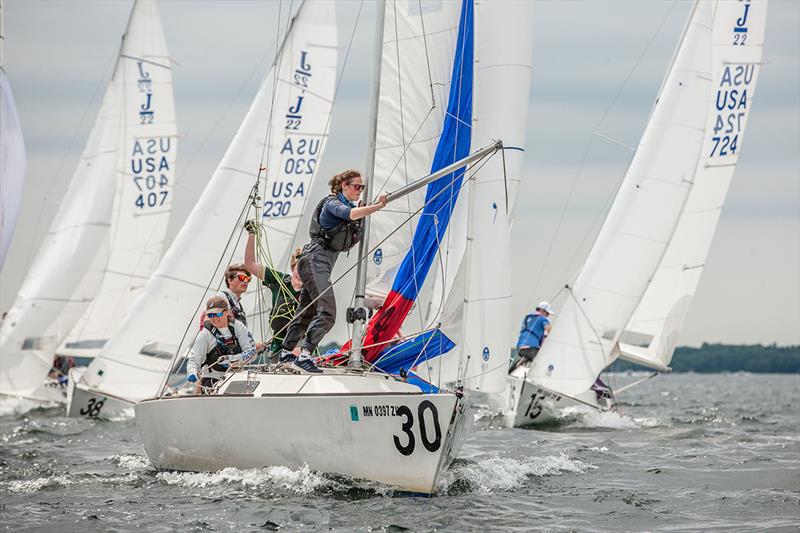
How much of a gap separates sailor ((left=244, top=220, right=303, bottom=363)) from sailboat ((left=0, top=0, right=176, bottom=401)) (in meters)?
12.4

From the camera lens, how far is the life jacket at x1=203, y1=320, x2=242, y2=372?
1040 centimetres

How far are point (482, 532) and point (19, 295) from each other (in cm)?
1792

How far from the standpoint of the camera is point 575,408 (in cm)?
1852

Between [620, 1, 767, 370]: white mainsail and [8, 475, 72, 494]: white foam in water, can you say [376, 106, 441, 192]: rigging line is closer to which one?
[8, 475, 72, 494]: white foam in water

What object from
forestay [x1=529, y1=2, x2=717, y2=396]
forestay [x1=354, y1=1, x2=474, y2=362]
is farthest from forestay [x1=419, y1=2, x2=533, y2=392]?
forestay [x1=529, y1=2, x2=717, y2=396]

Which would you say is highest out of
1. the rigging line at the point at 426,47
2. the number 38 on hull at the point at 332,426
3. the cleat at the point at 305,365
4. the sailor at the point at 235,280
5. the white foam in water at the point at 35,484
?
the rigging line at the point at 426,47

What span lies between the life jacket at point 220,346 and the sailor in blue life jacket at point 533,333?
9511 millimetres

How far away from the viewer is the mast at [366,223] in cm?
972

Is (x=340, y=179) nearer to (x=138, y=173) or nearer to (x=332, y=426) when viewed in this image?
(x=332, y=426)

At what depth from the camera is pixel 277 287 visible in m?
11.4

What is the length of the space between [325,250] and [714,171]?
1256 cm

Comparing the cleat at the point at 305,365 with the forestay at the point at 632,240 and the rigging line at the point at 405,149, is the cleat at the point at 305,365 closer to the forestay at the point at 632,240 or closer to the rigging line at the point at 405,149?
the rigging line at the point at 405,149

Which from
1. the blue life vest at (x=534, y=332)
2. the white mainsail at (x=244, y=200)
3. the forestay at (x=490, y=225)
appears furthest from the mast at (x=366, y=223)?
the blue life vest at (x=534, y=332)

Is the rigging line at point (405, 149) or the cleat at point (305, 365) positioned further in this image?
the rigging line at point (405, 149)
